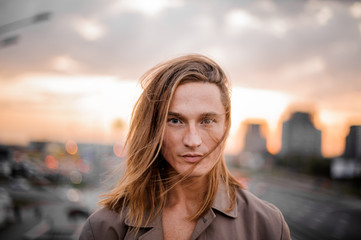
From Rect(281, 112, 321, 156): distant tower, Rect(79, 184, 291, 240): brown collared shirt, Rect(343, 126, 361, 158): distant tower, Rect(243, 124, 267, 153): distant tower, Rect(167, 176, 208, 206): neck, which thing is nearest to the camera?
Rect(79, 184, 291, 240): brown collared shirt

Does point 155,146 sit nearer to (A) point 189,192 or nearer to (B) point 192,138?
(B) point 192,138

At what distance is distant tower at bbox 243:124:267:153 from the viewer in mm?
124688

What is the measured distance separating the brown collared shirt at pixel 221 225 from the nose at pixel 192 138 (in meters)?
0.45

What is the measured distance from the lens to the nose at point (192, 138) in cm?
172

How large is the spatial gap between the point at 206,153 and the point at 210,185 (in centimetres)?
30

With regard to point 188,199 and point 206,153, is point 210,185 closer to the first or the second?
point 188,199

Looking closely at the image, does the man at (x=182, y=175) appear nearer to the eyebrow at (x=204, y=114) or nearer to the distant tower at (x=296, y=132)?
the eyebrow at (x=204, y=114)

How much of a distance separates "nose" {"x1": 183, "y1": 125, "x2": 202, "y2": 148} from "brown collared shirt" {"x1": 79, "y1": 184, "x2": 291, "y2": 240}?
45 centimetres

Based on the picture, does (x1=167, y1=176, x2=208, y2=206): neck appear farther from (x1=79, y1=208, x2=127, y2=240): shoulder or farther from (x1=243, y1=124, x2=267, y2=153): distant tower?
(x1=243, y1=124, x2=267, y2=153): distant tower

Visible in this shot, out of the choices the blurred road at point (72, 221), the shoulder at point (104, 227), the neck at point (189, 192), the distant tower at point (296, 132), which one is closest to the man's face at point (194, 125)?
the neck at point (189, 192)

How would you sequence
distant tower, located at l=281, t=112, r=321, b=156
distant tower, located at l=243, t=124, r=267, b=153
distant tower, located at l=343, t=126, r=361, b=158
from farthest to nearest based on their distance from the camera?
distant tower, located at l=243, t=124, r=267, b=153
distant tower, located at l=281, t=112, r=321, b=156
distant tower, located at l=343, t=126, r=361, b=158

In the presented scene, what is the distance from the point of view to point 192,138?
1.72m

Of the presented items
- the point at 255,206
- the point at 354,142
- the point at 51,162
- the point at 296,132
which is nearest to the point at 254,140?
the point at 296,132

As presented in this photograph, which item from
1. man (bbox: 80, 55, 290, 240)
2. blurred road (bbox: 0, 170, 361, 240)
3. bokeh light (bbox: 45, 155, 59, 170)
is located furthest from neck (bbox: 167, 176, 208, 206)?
bokeh light (bbox: 45, 155, 59, 170)
